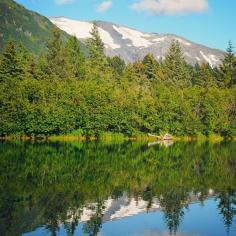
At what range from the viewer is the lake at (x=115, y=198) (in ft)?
54.7

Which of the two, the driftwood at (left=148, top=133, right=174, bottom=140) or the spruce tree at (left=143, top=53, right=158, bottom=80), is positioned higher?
the spruce tree at (left=143, top=53, right=158, bottom=80)

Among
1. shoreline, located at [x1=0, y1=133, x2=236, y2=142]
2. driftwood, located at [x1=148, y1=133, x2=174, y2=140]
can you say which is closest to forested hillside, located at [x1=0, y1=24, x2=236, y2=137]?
shoreline, located at [x1=0, y1=133, x2=236, y2=142]

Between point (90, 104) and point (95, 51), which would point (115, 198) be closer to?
point (90, 104)

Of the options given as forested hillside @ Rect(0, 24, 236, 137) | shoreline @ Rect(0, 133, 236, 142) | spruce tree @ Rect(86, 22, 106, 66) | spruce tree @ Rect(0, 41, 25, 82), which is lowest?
shoreline @ Rect(0, 133, 236, 142)

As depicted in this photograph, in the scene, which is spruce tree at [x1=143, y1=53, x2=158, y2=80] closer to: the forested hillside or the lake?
the forested hillside

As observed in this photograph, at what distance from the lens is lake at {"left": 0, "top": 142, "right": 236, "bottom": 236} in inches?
656

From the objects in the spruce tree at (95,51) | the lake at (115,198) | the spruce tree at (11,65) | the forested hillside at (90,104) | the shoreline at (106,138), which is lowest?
the shoreline at (106,138)

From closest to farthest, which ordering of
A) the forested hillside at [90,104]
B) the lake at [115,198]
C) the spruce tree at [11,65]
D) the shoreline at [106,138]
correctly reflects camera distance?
the lake at [115,198], the shoreline at [106,138], the forested hillside at [90,104], the spruce tree at [11,65]

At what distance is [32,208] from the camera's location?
18.7 metres

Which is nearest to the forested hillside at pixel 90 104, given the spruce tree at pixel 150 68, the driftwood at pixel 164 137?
the driftwood at pixel 164 137

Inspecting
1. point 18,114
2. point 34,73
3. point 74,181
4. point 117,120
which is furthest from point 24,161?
point 34,73

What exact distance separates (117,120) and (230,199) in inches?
1846

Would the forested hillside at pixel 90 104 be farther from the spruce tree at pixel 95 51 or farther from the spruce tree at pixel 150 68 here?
the spruce tree at pixel 150 68

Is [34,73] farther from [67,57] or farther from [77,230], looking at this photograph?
[77,230]
